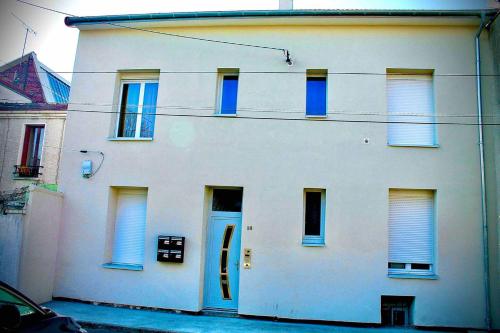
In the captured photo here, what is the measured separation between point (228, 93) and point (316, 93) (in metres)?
2.12

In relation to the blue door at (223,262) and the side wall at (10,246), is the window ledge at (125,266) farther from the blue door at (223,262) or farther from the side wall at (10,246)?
the side wall at (10,246)

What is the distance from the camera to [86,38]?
9.82 m

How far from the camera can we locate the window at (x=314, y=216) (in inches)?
331

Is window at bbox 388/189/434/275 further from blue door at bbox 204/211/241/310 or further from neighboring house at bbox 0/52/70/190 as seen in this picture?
neighboring house at bbox 0/52/70/190

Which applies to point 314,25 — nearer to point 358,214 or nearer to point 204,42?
point 204,42

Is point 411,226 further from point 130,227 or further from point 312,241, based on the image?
point 130,227

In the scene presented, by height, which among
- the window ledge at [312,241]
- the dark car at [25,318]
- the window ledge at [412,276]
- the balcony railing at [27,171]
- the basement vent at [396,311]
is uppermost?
the balcony railing at [27,171]

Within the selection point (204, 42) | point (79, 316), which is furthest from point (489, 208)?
point (79, 316)

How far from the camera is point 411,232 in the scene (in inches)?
325

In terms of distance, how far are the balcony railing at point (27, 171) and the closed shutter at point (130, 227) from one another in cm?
705

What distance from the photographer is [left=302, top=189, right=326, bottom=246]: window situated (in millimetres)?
8406

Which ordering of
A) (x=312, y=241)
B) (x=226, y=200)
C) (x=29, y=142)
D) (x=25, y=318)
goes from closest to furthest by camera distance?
(x=25, y=318) < (x=312, y=241) < (x=226, y=200) < (x=29, y=142)

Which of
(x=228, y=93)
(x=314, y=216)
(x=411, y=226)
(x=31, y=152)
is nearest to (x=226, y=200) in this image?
(x=314, y=216)

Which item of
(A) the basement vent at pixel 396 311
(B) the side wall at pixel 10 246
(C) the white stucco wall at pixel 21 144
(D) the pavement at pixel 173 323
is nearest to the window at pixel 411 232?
(A) the basement vent at pixel 396 311
